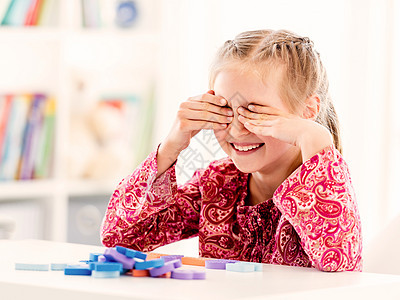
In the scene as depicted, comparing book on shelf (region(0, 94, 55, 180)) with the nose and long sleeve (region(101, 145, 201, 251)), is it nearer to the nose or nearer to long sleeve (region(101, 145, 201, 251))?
long sleeve (region(101, 145, 201, 251))

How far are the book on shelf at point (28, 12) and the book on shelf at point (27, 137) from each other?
0.25m

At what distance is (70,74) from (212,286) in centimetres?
194

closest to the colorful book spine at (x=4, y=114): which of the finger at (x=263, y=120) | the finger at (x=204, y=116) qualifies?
the finger at (x=204, y=116)

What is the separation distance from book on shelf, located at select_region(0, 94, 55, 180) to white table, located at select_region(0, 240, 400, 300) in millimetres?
1540

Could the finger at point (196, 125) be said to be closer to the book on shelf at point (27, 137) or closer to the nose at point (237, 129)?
the nose at point (237, 129)

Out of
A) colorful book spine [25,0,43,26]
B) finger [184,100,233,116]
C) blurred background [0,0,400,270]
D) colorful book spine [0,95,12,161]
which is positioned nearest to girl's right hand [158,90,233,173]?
finger [184,100,233,116]

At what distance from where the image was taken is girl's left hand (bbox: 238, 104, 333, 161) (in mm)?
1204

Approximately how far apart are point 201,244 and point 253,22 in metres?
1.42

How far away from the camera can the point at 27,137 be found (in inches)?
100

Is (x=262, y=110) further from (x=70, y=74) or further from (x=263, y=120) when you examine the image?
(x=70, y=74)

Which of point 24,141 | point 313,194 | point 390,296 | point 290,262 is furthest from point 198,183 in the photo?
point 24,141

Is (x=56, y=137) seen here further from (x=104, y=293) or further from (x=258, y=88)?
(x=104, y=293)

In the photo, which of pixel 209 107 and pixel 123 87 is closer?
pixel 209 107

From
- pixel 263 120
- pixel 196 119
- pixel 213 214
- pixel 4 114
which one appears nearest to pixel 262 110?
pixel 263 120
